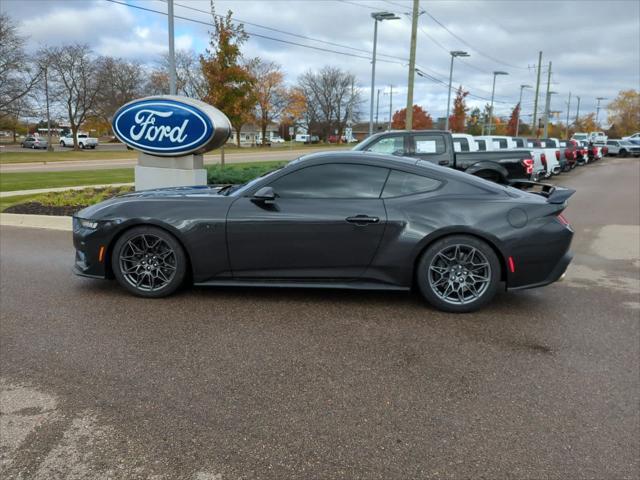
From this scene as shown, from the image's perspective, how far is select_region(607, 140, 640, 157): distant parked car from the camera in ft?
161

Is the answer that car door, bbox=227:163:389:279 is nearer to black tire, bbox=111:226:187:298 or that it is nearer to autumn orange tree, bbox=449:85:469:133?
black tire, bbox=111:226:187:298

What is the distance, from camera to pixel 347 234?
15.5ft

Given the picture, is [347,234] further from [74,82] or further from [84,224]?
[74,82]

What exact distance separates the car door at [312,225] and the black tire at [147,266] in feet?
1.85

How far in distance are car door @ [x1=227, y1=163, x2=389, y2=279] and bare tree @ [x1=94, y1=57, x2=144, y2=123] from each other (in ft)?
Result: 186

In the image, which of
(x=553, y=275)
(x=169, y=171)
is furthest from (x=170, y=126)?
(x=553, y=275)

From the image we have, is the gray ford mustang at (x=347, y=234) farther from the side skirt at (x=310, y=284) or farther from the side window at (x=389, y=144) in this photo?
the side window at (x=389, y=144)

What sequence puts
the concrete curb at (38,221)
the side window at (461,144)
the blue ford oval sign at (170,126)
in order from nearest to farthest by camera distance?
1. the concrete curb at (38,221)
2. the blue ford oval sign at (170,126)
3. the side window at (461,144)

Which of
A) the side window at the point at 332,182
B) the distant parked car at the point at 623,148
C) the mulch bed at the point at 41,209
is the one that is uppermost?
the distant parked car at the point at 623,148

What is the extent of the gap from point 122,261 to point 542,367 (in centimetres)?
379

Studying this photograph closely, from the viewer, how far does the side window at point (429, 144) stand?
37.7 ft

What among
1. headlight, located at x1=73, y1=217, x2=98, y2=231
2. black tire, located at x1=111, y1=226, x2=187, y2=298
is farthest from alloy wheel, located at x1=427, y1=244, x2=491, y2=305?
headlight, located at x1=73, y1=217, x2=98, y2=231

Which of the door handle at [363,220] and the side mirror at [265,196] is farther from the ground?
the side mirror at [265,196]

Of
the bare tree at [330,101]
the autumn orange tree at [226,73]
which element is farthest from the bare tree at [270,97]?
the autumn orange tree at [226,73]
